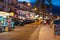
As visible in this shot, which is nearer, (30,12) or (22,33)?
(30,12)

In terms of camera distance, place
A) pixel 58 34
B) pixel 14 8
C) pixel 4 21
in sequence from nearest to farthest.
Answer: pixel 58 34 < pixel 14 8 < pixel 4 21

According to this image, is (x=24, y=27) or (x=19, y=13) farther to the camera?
(x=24, y=27)

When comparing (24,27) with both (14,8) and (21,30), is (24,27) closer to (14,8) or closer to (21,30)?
(21,30)

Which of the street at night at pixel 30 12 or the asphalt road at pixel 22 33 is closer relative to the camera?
the street at night at pixel 30 12

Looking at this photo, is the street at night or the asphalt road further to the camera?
the asphalt road

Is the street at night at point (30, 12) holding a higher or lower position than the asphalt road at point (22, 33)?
higher

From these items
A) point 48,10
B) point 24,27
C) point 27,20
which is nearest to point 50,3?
point 48,10

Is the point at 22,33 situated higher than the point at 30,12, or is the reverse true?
the point at 30,12

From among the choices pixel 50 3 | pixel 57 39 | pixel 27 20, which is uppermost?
pixel 50 3

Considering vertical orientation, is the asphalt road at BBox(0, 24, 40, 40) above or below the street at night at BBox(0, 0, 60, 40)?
below

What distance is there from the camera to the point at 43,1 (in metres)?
7.80

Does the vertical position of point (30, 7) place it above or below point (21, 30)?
above

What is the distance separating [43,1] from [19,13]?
3.04ft

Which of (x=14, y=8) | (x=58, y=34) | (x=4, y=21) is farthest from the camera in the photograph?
(x=4, y=21)
